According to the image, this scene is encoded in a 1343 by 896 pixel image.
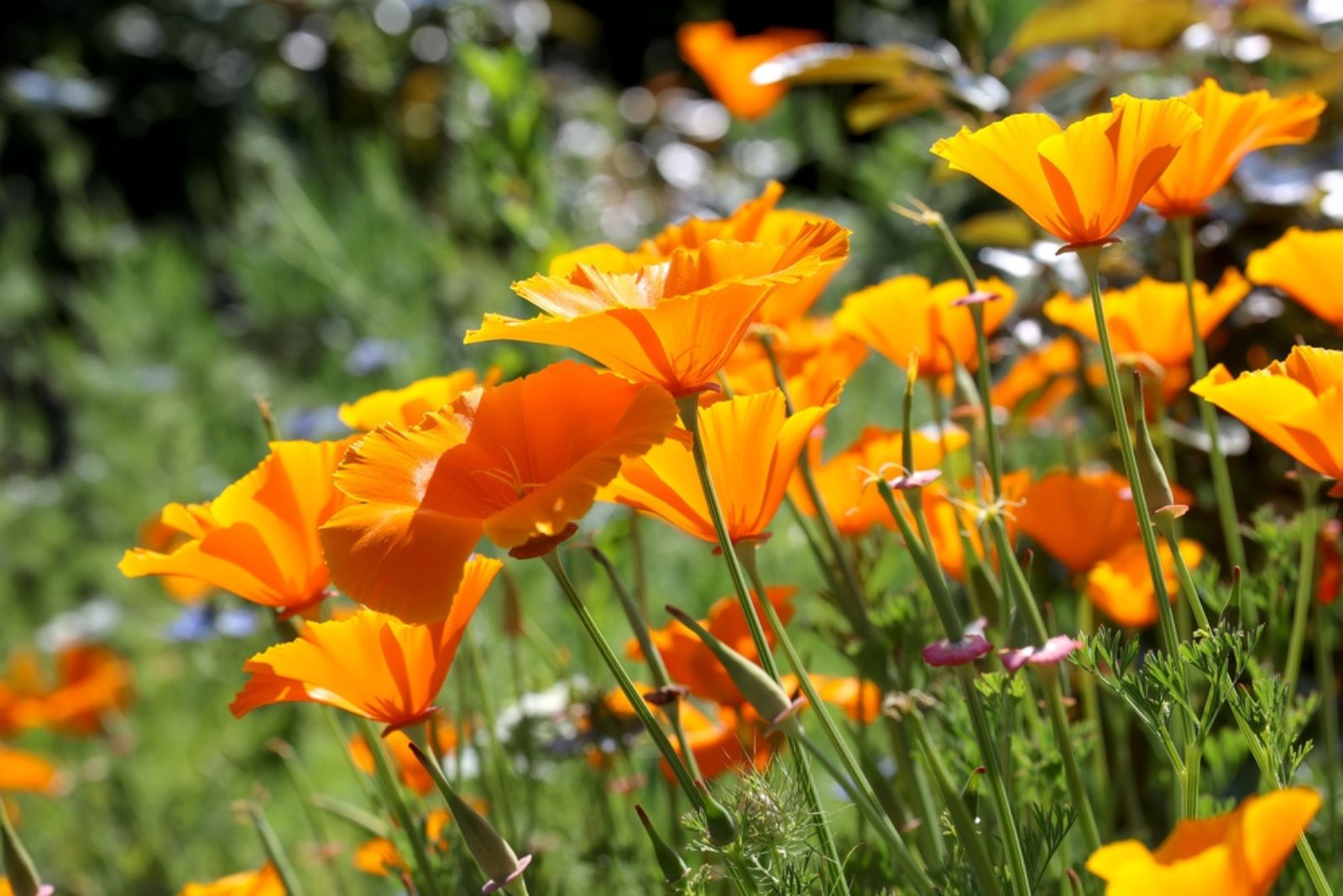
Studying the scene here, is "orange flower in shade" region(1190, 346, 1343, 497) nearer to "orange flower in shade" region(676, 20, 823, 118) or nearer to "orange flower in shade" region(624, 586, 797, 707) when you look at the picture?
"orange flower in shade" region(624, 586, 797, 707)

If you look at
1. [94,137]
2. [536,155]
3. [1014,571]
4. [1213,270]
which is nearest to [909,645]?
[1014,571]

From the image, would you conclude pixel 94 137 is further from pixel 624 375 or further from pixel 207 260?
pixel 624 375

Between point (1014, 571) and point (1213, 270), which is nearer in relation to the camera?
point (1014, 571)

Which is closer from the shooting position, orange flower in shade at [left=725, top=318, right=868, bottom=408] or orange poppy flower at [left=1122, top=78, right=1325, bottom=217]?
orange poppy flower at [left=1122, top=78, right=1325, bottom=217]

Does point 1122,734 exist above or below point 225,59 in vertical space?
below

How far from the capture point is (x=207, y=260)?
4.18 m

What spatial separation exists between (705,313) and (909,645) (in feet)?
0.99

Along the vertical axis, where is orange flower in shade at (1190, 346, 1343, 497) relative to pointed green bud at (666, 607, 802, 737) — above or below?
above

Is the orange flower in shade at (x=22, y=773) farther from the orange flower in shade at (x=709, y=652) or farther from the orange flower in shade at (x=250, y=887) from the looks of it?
the orange flower in shade at (x=709, y=652)

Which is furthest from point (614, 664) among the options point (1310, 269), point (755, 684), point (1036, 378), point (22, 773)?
point (22, 773)

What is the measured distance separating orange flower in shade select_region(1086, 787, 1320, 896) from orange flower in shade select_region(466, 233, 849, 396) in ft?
0.86

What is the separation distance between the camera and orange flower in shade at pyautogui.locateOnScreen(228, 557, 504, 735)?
24.8 inches

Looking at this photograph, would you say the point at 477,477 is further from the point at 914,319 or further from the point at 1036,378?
the point at 1036,378

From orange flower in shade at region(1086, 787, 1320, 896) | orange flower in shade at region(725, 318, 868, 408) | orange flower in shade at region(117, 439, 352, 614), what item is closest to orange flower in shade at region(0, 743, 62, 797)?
orange flower in shade at region(117, 439, 352, 614)
